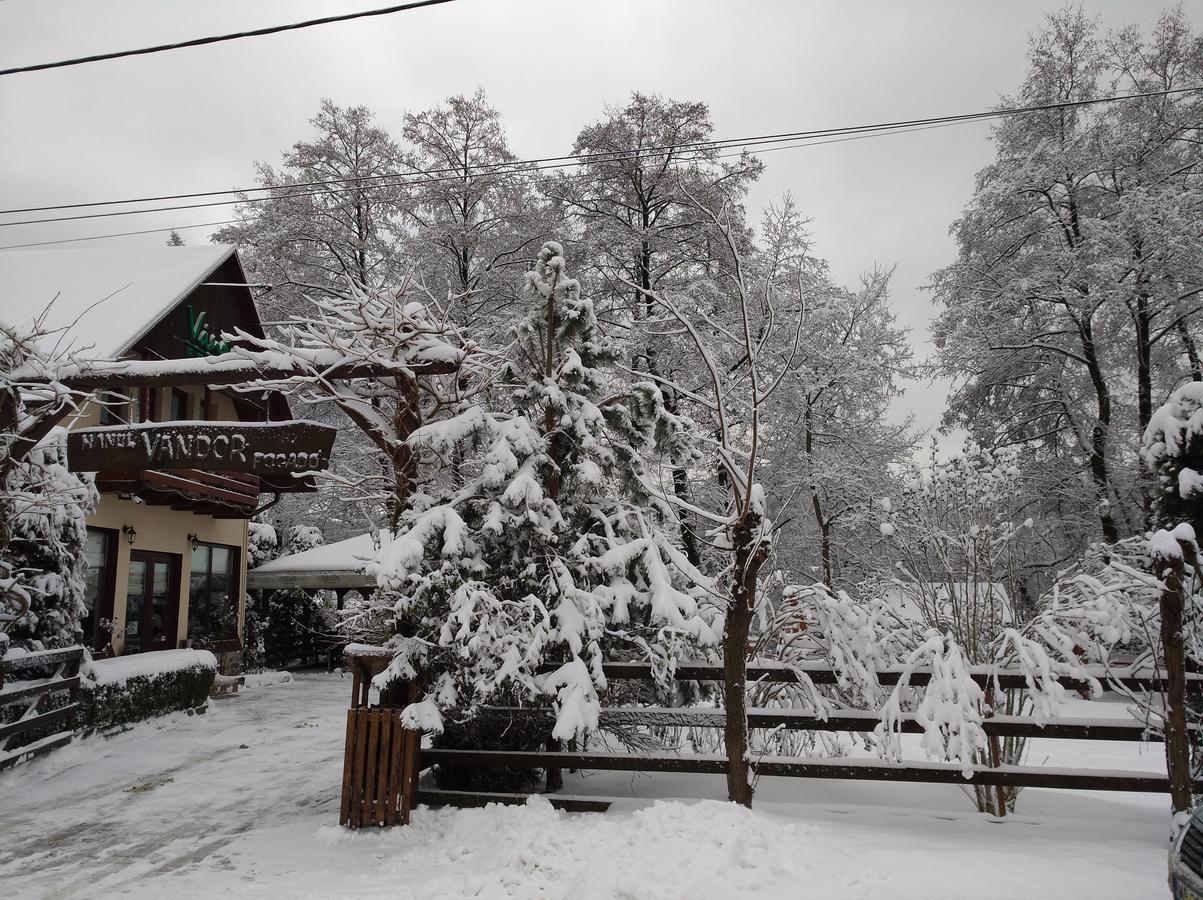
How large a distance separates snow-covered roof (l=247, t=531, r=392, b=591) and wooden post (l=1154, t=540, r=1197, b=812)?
16636 mm

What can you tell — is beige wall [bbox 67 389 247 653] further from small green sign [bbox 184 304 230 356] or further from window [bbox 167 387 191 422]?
small green sign [bbox 184 304 230 356]

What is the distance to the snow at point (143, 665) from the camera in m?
10.5

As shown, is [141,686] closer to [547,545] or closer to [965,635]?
[547,545]

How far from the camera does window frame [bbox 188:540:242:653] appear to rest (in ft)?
56.8

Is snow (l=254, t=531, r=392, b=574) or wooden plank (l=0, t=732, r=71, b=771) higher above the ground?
snow (l=254, t=531, r=392, b=574)

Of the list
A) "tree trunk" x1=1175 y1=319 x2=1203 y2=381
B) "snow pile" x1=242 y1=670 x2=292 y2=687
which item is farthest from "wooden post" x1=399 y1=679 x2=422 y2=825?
"tree trunk" x1=1175 y1=319 x2=1203 y2=381

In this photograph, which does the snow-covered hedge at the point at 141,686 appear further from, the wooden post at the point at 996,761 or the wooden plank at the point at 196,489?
the wooden post at the point at 996,761

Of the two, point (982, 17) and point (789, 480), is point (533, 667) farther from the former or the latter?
point (789, 480)

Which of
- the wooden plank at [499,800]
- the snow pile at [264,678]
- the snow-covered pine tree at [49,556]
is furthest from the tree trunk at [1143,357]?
the snow pile at [264,678]

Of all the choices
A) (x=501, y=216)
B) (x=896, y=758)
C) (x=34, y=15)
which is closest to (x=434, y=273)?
(x=501, y=216)

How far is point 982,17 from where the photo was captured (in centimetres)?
834

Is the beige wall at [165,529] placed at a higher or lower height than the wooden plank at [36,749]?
higher

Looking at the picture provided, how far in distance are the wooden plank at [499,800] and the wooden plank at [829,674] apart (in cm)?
102

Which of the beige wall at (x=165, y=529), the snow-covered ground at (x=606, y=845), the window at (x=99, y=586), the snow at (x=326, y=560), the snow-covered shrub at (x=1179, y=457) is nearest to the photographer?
the snow-covered ground at (x=606, y=845)
